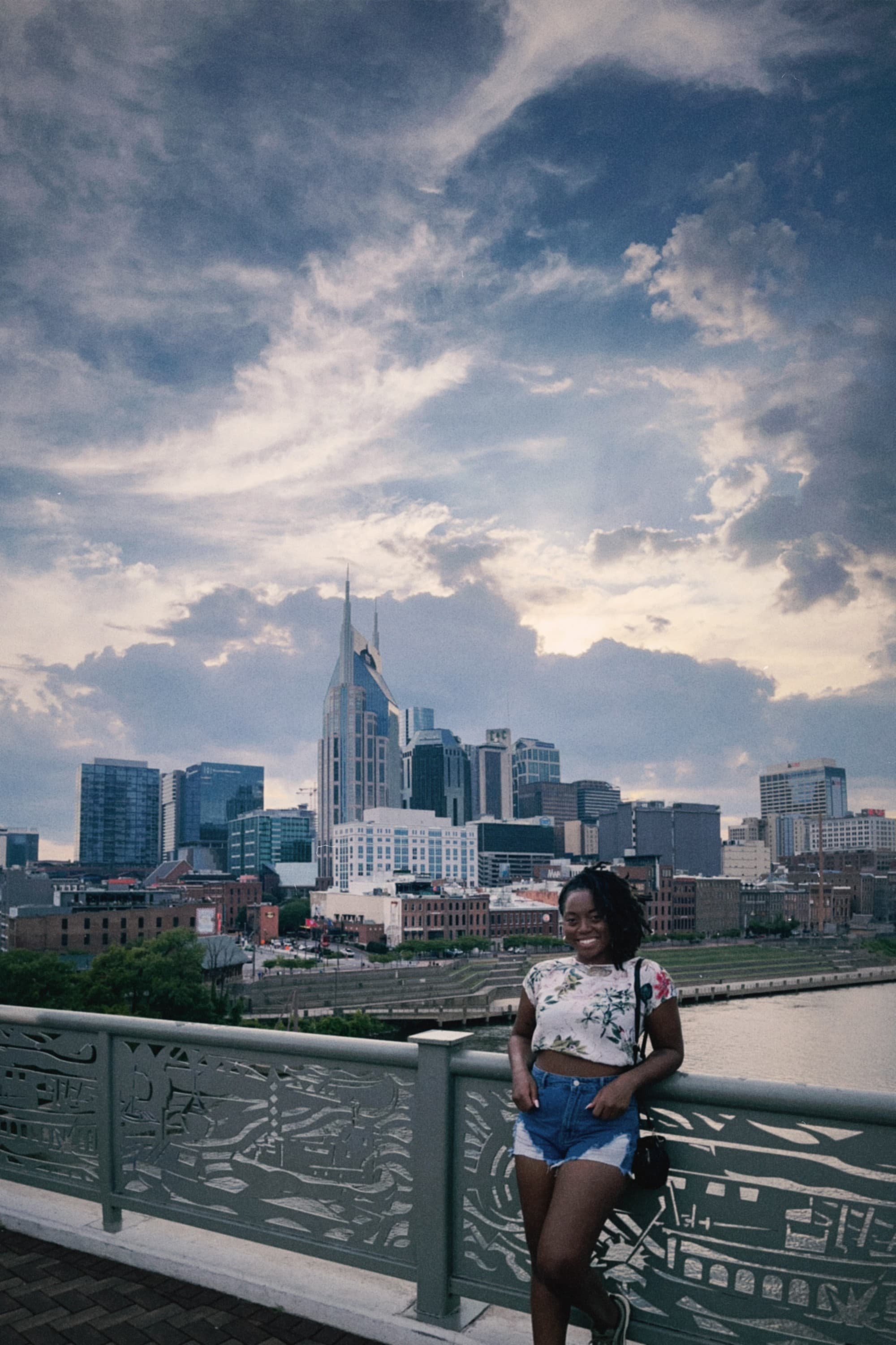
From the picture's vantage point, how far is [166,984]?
4044cm

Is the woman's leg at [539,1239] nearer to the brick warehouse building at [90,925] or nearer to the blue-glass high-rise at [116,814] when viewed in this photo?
the brick warehouse building at [90,925]

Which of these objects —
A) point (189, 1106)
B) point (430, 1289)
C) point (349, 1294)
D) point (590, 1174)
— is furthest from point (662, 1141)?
point (189, 1106)

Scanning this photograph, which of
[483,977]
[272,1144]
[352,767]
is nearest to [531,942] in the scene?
[483,977]

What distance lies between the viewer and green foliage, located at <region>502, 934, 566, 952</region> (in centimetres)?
8656

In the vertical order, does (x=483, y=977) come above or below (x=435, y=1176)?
below

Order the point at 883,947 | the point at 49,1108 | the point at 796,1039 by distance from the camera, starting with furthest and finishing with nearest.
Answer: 1. the point at 883,947
2. the point at 796,1039
3. the point at 49,1108

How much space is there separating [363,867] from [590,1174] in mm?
132288

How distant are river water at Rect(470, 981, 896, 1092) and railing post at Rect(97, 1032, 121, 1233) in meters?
25.9

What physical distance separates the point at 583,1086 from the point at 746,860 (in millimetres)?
181190

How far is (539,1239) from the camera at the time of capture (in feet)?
8.66

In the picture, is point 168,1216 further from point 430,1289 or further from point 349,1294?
point 430,1289

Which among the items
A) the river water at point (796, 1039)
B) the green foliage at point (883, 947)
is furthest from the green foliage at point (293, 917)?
the green foliage at point (883, 947)

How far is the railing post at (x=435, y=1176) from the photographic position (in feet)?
10.2

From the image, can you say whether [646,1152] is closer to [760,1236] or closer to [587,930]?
[760,1236]
